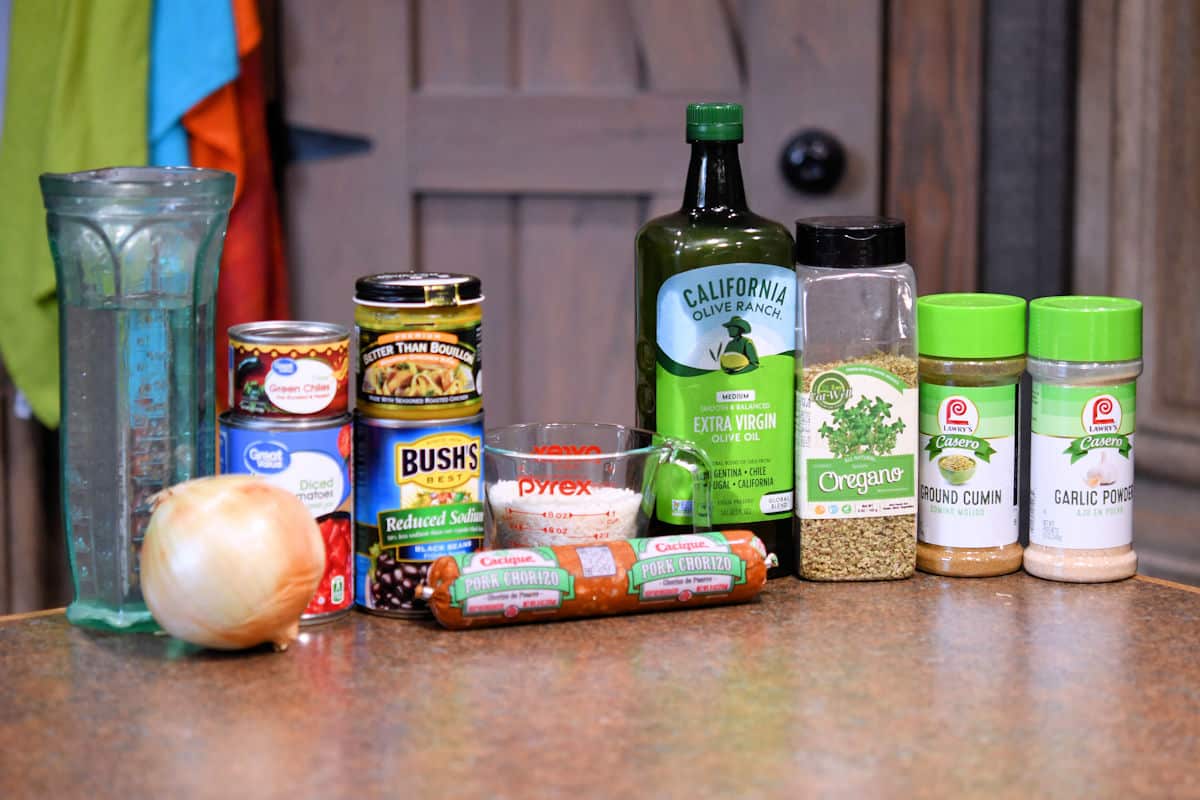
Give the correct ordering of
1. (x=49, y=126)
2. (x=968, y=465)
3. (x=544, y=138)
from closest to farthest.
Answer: (x=968, y=465) → (x=49, y=126) → (x=544, y=138)

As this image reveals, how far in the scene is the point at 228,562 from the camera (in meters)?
0.92

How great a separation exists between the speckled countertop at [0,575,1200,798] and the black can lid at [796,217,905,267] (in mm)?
238

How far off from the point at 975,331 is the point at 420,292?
394 millimetres

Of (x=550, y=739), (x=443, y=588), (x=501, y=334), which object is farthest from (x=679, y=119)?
(x=550, y=739)

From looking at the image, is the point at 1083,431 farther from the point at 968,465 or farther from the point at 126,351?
the point at 126,351

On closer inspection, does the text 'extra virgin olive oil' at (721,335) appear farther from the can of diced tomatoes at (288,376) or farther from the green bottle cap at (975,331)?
the can of diced tomatoes at (288,376)

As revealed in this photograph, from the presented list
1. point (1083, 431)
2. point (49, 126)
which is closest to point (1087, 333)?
point (1083, 431)

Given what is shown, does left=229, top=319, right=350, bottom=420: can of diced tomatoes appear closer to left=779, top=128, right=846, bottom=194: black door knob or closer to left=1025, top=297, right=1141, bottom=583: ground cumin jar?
left=1025, top=297, right=1141, bottom=583: ground cumin jar

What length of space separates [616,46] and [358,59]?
13.6 inches

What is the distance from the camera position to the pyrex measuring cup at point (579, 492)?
1.06 meters

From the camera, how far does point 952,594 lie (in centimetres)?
109

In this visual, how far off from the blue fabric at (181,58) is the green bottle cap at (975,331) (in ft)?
3.66

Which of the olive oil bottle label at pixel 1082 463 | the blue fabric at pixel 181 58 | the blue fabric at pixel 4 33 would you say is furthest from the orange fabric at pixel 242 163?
the olive oil bottle label at pixel 1082 463

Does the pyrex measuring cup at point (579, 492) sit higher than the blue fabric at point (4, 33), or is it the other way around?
the blue fabric at point (4, 33)
